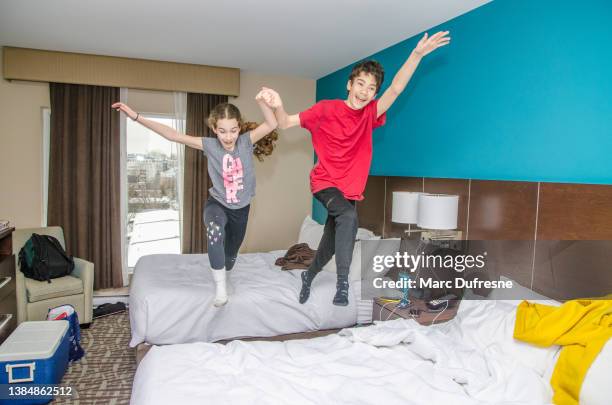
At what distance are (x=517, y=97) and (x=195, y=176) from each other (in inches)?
144

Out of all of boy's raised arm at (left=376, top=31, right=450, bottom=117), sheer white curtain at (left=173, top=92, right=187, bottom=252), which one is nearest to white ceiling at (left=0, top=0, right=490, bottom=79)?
sheer white curtain at (left=173, top=92, right=187, bottom=252)

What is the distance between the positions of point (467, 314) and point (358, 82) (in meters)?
1.49

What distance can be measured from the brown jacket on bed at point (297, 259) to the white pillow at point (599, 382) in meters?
2.38

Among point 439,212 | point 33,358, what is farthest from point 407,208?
point 33,358

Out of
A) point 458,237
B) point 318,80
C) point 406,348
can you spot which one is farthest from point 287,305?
point 318,80

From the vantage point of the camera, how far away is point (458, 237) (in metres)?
3.25

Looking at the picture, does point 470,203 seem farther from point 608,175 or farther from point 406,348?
point 406,348

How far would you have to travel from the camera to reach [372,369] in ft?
7.05

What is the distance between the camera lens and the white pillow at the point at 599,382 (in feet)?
5.51

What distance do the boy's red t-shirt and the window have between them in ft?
11.4

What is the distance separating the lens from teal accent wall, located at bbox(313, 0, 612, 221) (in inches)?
94.2

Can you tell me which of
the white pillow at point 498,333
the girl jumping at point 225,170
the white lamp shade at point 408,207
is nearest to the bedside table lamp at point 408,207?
the white lamp shade at point 408,207

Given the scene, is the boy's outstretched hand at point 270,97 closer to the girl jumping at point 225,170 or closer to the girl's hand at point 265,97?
the girl's hand at point 265,97

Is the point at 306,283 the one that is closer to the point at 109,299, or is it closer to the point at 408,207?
the point at 408,207
